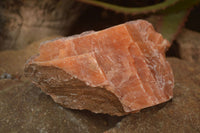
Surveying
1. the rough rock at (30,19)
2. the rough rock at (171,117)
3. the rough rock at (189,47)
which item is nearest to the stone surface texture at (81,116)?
the rough rock at (171,117)

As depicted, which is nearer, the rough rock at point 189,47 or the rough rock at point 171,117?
the rough rock at point 171,117

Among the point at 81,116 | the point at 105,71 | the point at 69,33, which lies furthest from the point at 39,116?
the point at 69,33

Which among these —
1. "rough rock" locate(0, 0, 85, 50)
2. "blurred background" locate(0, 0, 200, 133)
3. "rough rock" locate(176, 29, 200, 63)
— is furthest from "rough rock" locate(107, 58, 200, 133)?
"rough rock" locate(0, 0, 85, 50)

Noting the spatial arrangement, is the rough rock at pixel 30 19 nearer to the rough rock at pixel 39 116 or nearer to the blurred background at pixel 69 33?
the blurred background at pixel 69 33

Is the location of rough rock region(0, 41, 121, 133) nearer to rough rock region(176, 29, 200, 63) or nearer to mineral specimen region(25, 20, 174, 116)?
mineral specimen region(25, 20, 174, 116)

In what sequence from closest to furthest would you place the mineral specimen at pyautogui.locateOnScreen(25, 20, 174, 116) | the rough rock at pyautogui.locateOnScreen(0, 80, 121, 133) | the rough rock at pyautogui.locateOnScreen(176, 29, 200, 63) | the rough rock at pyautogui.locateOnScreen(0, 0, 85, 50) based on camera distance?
the mineral specimen at pyautogui.locateOnScreen(25, 20, 174, 116)
the rough rock at pyautogui.locateOnScreen(0, 80, 121, 133)
the rough rock at pyautogui.locateOnScreen(0, 0, 85, 50)
the rough rock at pyautogui.locateOnScreen(176, 29, 200, 63)

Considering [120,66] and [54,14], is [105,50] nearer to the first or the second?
[120,66]

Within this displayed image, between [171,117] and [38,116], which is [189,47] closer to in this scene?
[171,117]
